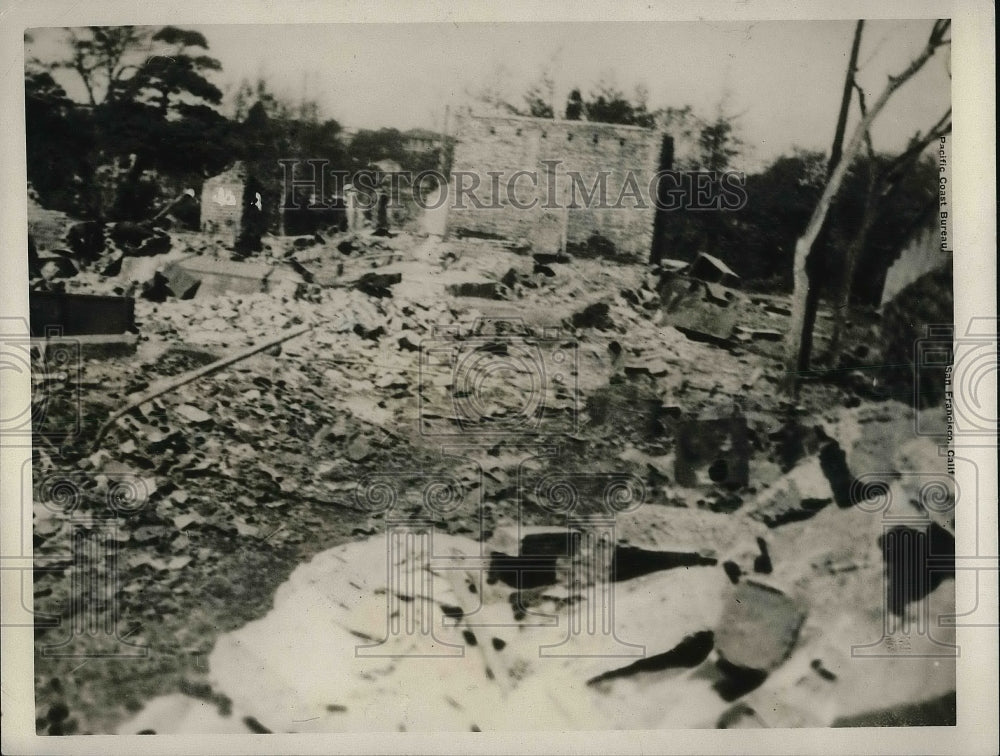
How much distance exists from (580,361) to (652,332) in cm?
24

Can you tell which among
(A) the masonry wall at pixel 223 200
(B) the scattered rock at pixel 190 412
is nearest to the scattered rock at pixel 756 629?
(B) the scattered rock at pixel 190 412

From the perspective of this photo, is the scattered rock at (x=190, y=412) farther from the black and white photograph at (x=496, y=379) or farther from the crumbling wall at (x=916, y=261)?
the crumbling wall at (x=916, y=261)

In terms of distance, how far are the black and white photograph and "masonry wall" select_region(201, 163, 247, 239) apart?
1cm

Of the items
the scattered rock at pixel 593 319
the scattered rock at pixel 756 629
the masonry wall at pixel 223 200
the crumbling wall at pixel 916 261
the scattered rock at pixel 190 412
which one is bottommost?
the scattered rock at pixel 756 629

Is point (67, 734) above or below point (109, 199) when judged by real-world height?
below

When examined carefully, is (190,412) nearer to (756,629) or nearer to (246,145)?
(246,145)

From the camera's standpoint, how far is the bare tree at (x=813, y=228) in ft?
6.80

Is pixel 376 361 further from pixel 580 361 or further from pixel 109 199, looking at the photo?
pixel 109 199

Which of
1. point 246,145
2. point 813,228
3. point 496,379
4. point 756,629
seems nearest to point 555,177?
point 496,379

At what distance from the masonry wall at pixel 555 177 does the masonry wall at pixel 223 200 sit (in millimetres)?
658

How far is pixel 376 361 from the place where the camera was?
2.06m

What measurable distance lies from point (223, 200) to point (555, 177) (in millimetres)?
1035

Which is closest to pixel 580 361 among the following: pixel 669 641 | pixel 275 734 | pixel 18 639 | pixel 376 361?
pixel 376 361

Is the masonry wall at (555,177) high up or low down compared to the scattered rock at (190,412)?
up
